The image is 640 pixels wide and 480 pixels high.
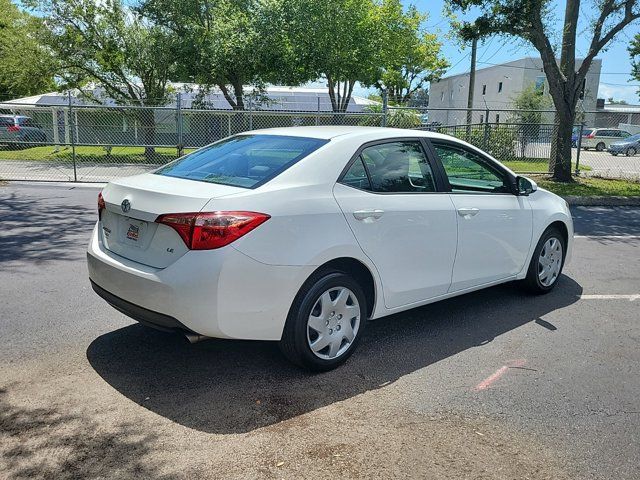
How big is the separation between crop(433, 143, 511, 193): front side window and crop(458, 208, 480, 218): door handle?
22 cm

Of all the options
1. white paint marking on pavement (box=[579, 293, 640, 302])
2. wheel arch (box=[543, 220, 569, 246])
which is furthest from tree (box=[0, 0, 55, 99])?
white paint marking on pavement (box=[579, 293, 640, 302])

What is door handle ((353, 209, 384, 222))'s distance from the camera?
3.96 m

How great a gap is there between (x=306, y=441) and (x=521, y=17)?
13.4m

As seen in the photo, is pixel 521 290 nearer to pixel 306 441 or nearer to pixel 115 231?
pixel 306 441

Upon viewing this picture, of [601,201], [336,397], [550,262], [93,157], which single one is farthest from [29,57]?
[336,397]

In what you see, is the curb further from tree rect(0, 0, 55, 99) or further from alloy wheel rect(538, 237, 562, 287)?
tree rect(0, 0, 55, 99)

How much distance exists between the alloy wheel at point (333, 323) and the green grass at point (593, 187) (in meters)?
10.7

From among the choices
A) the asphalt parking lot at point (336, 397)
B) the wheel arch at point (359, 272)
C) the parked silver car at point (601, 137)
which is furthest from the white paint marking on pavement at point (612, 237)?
the parked silver car at point (601, 137)

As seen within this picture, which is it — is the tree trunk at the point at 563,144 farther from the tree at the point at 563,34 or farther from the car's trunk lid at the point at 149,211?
the car's trunk lid at the point at 149,211

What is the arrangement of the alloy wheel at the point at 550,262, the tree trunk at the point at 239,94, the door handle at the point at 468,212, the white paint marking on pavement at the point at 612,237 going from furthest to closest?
the tree trunk at the point at 239,94, the white paint marking on pavement at the point at 612,237, the alloy wheel at the point at 550,262, the door handle at the point at 468,212

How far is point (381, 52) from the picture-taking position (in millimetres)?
25672

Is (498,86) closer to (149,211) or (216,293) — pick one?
(149,211)

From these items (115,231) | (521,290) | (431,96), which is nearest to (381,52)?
(521,290)

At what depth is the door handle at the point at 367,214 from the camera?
156 inches
